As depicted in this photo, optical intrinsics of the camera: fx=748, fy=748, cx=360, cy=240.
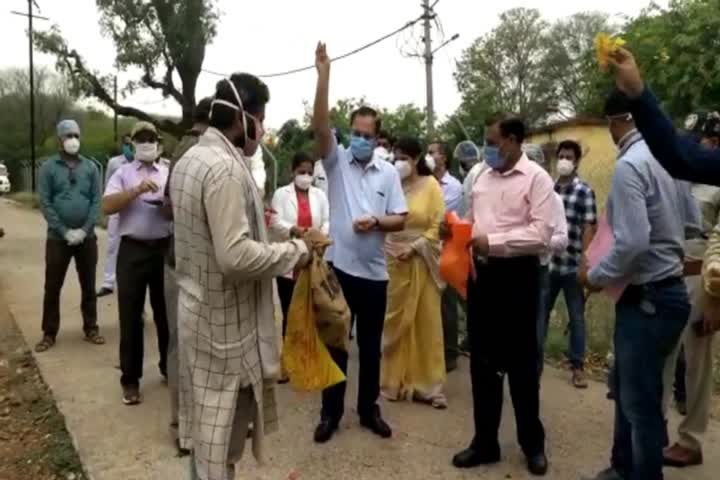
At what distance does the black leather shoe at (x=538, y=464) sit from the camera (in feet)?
13.0

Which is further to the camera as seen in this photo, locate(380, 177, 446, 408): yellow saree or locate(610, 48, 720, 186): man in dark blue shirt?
locate(380, 177, 446, 408): yellow saree

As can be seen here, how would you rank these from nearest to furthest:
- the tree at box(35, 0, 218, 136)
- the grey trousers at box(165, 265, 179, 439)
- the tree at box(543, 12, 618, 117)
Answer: the grey trousers at box(165, 265, 179, 439), the tree at box(35, 0, 218, 136), the tree at box(543, 12, 618, 117)

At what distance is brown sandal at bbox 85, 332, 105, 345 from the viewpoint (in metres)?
6.65

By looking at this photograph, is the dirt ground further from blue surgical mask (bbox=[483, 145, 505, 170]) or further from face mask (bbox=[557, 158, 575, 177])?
face mask (bbox=[557, 158, 575, 177])

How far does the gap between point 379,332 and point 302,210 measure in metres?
1.61

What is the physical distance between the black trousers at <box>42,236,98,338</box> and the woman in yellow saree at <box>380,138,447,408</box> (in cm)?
286

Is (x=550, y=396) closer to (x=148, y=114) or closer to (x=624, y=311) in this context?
(x=624, y=311)

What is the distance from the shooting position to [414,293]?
5160 mm

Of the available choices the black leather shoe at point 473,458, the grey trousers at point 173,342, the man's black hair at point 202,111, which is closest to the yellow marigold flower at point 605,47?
the man's black hair at point 202,111

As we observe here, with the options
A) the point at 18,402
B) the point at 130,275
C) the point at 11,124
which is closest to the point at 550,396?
the point at 130,275

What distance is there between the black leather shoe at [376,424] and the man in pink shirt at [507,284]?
54 cm

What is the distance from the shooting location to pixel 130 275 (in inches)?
196

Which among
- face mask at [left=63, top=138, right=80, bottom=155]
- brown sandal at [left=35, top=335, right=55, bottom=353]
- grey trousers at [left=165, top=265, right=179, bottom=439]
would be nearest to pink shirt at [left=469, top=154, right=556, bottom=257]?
grey trousers at [left=165, top=265, right=179, bottom=439]

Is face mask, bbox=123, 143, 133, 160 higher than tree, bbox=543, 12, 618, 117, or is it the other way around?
tree, bbox=543, 12, 618, 117
